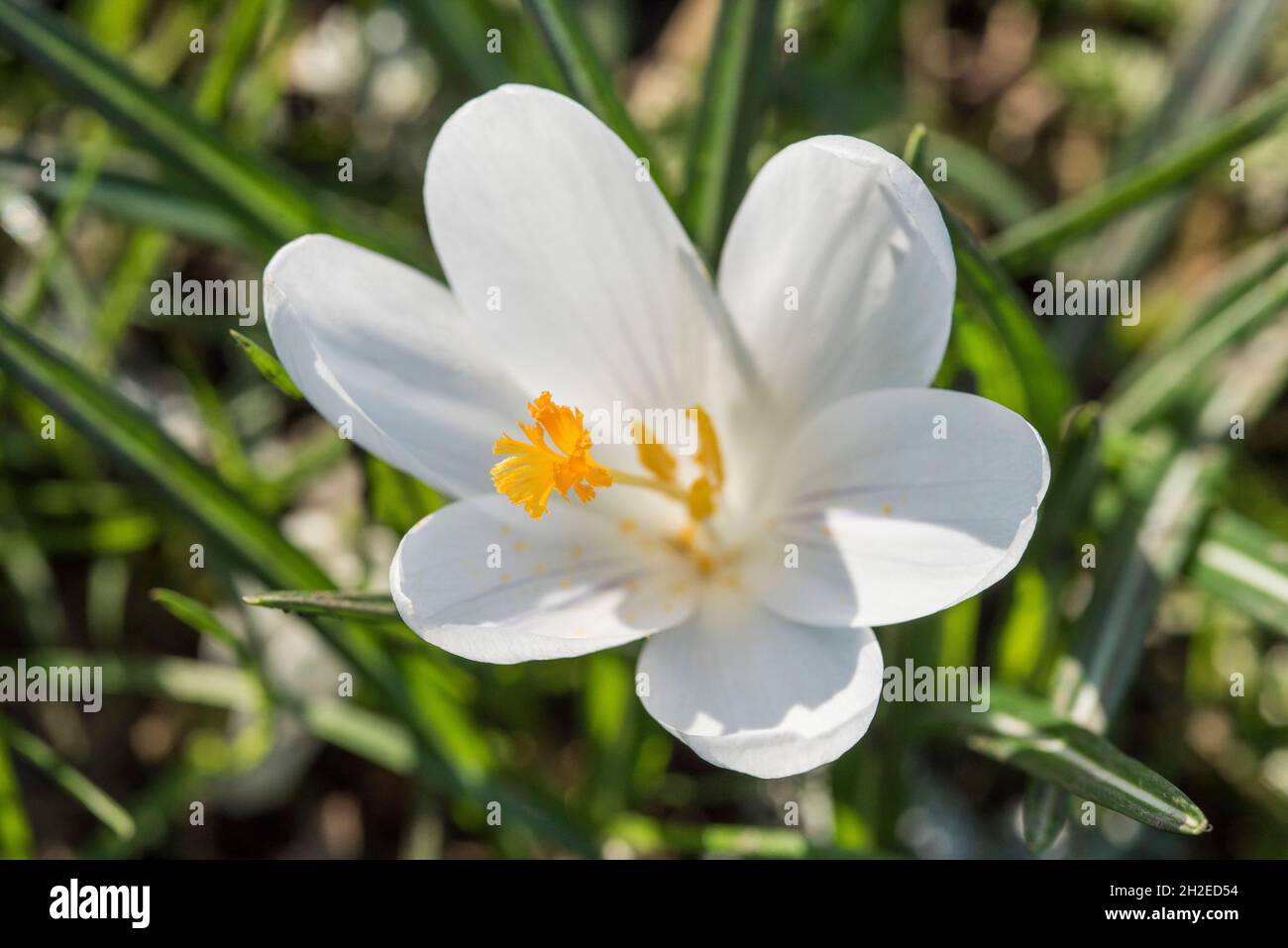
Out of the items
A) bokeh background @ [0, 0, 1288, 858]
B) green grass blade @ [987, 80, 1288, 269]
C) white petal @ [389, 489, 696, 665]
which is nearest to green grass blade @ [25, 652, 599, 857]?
bokeh background @ [0, 0, 1288, 858]

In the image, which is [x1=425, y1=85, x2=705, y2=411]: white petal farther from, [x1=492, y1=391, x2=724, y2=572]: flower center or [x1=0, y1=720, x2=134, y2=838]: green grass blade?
[x1=0, y1=720, x2=134, y2=838]: green grass blade

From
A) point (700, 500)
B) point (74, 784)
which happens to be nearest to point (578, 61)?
point (700, 500)

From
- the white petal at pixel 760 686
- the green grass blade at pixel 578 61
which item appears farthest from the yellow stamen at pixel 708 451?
the green grass blade at pixel 578 61

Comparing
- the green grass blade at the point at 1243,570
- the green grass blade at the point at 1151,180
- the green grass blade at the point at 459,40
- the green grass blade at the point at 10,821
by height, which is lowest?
the green grass blade at the point at 10,821

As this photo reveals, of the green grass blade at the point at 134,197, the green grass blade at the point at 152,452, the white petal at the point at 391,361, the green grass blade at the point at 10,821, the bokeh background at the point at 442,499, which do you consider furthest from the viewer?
the green grass blade at the point at 134,197

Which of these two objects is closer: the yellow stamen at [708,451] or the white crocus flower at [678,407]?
the white crocus flower at [678,407]

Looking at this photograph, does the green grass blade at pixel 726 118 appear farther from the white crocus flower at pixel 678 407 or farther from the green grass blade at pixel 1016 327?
the green grass blade at pixel 1016 327
